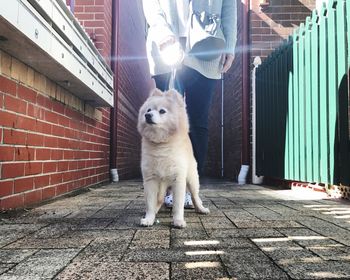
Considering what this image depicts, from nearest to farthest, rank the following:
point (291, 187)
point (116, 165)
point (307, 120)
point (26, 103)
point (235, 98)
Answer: point (26, 103)
point (307, 120)
point (291, 187)
point (116, 165)
point (235, 98)

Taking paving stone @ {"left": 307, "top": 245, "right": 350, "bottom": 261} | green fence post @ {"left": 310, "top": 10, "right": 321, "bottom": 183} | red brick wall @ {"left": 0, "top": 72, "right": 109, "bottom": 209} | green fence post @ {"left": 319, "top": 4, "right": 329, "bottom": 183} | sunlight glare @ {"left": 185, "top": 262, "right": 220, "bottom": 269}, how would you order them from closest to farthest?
sunlight glare @ {"left": 185, "top": 262, "right": 220, "bottom": 269} < paving stone @ {"left": 307, "top": 245, "right": 350, "bottom": 261} < red brick wall @ {"left": 0, "top": 72, "right": 109, "bottom": 209} < green fence post @ {"left": 319, "top": 4, "right": 329, "bottom": 183} < green fence post @ {"left": 310, "top": 10, "right": 321, "bottom": 183}

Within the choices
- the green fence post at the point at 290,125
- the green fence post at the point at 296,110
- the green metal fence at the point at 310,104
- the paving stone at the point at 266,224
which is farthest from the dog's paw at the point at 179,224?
the green fence post at the point at 290,125

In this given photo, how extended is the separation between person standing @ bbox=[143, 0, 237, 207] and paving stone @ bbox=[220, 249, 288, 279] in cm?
153

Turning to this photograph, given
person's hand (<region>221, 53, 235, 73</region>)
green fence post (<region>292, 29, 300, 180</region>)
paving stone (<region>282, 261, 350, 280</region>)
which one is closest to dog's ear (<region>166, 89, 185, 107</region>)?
person's hand (<region>221, 53, 235, 73</region>)

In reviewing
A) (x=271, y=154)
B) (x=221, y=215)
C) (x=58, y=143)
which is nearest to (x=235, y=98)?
(x=271, y=154)

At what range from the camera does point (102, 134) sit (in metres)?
5.51

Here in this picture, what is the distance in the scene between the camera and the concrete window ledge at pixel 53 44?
2.20 m

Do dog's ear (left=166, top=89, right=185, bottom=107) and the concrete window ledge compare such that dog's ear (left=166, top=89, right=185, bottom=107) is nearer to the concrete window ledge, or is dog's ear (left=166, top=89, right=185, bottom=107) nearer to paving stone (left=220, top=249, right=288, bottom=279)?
the concrete window ledge

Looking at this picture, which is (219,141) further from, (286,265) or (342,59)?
(286,265)

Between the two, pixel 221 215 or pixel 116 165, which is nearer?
pixel 221 215

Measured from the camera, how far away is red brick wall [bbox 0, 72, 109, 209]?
257cm

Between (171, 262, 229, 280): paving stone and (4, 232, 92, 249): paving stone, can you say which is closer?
(171, 262, 229, 280): paving stone

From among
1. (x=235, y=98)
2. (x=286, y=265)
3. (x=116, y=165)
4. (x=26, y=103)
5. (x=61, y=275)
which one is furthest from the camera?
(x=235, y=98)

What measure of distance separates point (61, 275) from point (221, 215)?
152 centimetres
